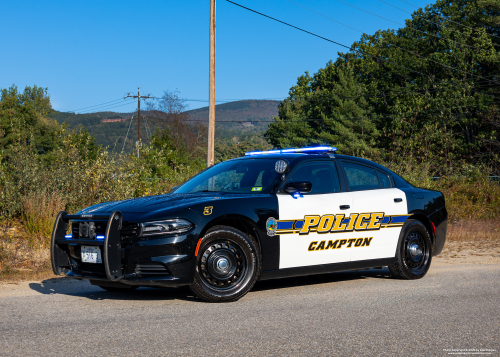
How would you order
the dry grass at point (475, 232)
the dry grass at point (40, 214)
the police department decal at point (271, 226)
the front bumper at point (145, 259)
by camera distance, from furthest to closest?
the dry grass at point (475, 232)
the dry grass at point (40, 214)
the police department decal at point (271, 226)
the front bumper at point (145, 259)

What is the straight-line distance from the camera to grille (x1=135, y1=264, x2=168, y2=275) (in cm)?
569

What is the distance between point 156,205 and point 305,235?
186cm

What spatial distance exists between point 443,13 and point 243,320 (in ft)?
189

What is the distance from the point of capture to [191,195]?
262 inches

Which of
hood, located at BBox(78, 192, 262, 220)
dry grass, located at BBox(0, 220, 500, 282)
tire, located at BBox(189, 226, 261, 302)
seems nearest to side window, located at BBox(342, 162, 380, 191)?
hood, located at BBox(78, 192, 262, 220)

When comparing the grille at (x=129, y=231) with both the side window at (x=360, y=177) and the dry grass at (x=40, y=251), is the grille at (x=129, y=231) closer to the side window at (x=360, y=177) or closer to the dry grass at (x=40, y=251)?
the dry grass at (x=40, y=251)

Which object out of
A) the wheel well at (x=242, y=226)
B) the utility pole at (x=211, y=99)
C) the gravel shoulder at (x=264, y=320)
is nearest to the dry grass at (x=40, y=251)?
the gravel shoulder at (x=264, y=320)

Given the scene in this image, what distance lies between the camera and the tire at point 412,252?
7836mm

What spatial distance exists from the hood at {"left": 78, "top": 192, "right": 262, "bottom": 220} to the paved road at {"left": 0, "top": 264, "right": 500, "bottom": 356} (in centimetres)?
98

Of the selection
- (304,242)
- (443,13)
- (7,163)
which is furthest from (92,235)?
(443,13)

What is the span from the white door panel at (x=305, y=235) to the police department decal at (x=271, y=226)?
7cm

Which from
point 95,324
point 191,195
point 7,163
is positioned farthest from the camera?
point 7,163

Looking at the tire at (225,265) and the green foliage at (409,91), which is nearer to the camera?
the tire at (225,265)

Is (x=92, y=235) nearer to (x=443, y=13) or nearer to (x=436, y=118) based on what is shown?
(x=436, y=118)
